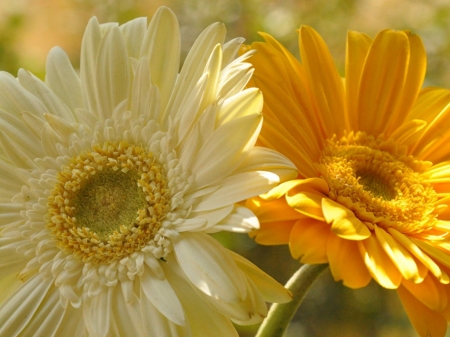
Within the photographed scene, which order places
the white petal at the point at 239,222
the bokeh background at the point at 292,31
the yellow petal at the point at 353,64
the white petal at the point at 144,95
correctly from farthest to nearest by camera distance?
1. the bokeh background at the point at 292,31
2. the yellow petal at the point at 353,64
3. the white petal at the point at 144,95
4. the white petal at the point at 239,222

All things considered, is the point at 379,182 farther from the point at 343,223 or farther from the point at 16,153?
the point at 16,153

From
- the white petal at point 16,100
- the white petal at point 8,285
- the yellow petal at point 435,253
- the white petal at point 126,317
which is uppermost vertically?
the white petal at point 16,100

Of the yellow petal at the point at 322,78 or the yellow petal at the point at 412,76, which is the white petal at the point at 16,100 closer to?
the yellow petal at the point at 322,78

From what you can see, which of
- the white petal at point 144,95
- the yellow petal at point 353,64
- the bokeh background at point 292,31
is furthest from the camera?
the bokeh background at point 292,31

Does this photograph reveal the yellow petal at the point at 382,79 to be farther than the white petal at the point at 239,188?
Yes

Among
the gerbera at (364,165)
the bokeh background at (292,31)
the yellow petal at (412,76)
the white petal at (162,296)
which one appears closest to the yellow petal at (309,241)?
the gerbera at (364,165)

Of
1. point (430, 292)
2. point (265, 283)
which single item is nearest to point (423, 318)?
point (430, 292)

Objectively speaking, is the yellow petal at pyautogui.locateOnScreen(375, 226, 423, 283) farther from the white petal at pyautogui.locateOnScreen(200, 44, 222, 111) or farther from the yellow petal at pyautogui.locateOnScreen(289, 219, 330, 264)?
the white petal at pyautogui.locateOnScreen(200, 44, 222, 111)
